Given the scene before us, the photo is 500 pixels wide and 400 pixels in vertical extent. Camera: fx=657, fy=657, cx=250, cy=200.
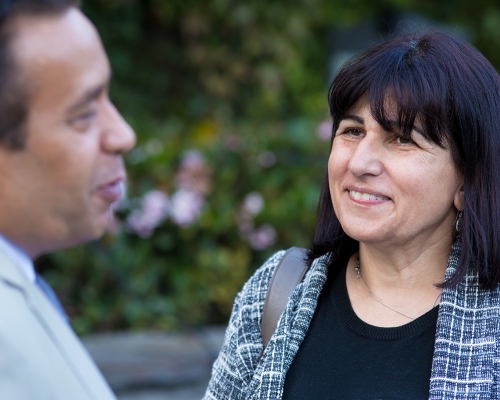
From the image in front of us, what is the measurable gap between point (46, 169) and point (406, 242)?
1.18 m

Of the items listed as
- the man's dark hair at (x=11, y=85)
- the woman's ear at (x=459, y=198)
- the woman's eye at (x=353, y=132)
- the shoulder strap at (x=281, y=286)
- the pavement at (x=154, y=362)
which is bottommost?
Result: the pavement at (x=154, y=362)

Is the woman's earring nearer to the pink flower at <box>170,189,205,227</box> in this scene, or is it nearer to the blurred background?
the blurred background

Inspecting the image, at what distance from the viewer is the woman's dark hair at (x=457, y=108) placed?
6.07 ft

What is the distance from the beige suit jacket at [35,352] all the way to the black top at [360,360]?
85 cm

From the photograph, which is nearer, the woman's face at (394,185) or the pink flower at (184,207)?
the woman's face at (394,185)

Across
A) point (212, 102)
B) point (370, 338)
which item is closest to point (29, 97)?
point (370, 338)

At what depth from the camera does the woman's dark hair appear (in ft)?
6.07

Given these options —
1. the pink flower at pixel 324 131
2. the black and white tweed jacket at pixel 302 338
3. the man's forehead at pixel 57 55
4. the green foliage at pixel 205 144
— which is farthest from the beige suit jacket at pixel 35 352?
the pink flower at pixel 324 131

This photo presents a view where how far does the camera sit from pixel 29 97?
1057mm

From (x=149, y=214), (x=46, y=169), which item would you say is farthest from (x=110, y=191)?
(x=149, y=214)

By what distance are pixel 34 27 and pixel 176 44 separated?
19.1 ft

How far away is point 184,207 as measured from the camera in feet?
14.4

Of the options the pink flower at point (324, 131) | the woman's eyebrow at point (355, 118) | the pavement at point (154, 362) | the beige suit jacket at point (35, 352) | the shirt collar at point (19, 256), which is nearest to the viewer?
the beige suit jacket at point (35, 352)

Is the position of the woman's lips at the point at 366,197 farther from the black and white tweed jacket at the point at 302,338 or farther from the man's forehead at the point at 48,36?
the man's forehead at the point at 48,36
